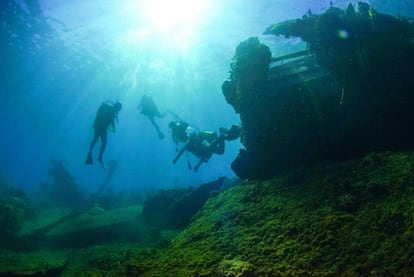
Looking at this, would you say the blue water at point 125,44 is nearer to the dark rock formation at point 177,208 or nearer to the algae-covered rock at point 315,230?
the dark rock formation at point 177,208

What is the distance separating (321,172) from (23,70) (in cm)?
3938

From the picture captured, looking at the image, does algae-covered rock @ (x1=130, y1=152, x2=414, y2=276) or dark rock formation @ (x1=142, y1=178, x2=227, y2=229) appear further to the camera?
dark rock formation @ (x1=142, y1=178, x2=227, y2=229)

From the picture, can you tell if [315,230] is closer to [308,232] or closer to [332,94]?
[308,232]

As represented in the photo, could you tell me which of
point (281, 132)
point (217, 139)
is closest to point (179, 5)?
point (217, 139)

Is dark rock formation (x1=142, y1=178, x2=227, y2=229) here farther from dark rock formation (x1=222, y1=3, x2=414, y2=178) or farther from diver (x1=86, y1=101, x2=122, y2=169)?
dark rock formation (x1=222, y1=3, x2=414, y2=178)

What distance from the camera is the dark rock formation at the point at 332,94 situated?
7.17 metres

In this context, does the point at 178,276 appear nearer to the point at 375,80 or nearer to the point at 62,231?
the point at 375,80

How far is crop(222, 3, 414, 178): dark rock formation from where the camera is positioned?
282 inches

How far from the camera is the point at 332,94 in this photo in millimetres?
7914

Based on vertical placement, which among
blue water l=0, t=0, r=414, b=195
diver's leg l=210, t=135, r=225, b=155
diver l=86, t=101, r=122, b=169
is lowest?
diver's leg l=210, t=135, r=225, b=155

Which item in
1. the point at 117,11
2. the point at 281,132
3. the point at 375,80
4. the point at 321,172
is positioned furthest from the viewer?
the point at 117,11

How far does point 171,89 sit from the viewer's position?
5062 centimetres

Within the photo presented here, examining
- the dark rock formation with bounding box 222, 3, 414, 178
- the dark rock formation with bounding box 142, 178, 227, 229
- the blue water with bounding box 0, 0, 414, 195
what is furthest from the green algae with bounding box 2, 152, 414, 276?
the blue water with bounding box 0, 0, 414, 195

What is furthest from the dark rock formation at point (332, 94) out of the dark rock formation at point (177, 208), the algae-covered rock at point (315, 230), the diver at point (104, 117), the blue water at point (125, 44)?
the blue water at point (125, 44)
